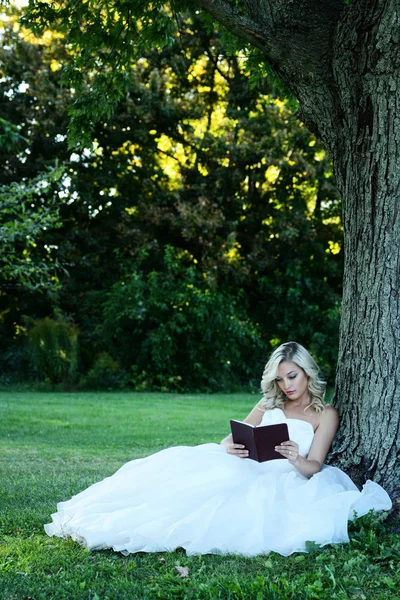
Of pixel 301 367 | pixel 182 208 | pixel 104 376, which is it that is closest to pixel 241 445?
pixel 301 367

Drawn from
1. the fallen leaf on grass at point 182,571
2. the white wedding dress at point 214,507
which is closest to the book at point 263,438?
the white wedding dress at point 214,507

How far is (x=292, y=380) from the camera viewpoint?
18.6ft

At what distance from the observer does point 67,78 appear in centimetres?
773

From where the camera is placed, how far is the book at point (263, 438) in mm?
4918

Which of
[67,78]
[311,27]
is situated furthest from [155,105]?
[311,27]

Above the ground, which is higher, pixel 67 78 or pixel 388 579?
pixel 67 78

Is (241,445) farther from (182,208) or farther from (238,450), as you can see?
(182,208)

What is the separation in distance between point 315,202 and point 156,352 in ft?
22.3

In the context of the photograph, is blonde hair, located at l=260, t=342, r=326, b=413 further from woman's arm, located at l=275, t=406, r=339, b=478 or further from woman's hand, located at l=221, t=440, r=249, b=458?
woman's hand, located at l=221, t=440, r=249, b=458

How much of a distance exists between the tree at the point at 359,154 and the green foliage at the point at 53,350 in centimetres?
1206

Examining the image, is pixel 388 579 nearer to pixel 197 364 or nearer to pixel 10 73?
pixel 197 364

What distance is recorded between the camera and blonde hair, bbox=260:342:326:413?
18.7 feet

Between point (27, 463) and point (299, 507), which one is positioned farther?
point (27, 463)

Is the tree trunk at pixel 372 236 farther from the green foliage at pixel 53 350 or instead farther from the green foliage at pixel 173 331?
the green foliage at pixel 173 331
